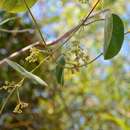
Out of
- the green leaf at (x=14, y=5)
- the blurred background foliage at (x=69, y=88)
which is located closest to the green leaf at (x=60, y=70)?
the green leaf at (x=14, y=5)

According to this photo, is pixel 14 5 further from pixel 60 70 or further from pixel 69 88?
pixel 69 88

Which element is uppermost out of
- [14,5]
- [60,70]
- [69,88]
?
[69,88]

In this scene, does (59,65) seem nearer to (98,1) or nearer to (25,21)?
(98,1)

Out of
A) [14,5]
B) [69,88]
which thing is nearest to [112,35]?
[14,5]

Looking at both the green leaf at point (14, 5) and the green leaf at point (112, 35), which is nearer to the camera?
the green leaf at point (112, 35)

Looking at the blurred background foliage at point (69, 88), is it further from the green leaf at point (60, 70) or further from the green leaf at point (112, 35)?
the green leaf at point (112, 35)

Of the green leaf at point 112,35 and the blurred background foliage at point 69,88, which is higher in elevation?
the blurred background foliage at point 69,88
